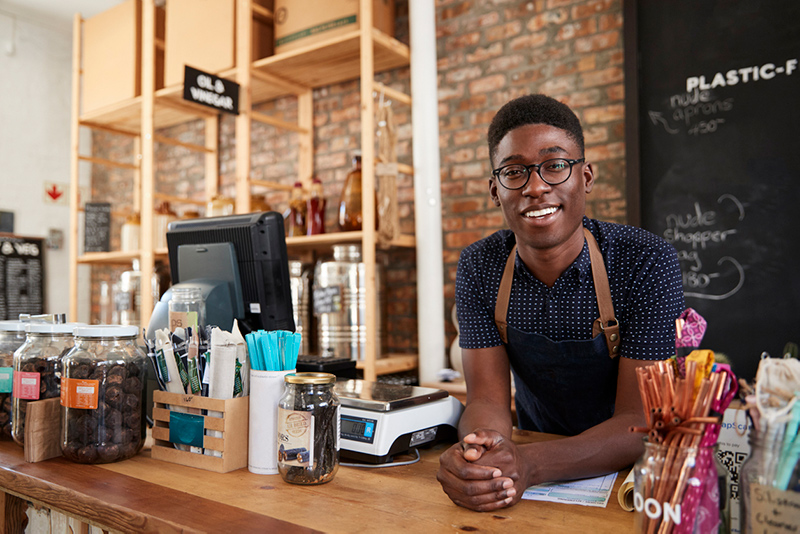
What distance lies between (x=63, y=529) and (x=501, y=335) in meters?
1.04

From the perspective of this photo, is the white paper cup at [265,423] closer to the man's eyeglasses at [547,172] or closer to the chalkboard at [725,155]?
the man's eyeglasses at [547,172]

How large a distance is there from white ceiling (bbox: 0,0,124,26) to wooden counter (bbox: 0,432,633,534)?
381cm

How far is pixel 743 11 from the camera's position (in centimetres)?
211

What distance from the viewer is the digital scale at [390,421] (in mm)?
1158

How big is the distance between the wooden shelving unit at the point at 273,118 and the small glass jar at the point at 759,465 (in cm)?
196

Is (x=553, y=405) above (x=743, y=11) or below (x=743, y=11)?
below

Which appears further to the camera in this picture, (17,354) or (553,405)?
(553,405)

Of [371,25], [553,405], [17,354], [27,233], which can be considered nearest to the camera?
[17,354]

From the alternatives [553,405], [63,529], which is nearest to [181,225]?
[63,529]

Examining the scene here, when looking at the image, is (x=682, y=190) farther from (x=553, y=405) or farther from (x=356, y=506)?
(x=356, y=506)

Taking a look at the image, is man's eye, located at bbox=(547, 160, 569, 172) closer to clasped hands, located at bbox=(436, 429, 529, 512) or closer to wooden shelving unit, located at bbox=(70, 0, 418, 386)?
clasped hands, located at bbox=(436, 429, 529, 512)

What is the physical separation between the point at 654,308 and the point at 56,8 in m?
4.56

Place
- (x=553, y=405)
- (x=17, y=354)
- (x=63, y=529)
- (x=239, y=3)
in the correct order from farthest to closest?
(x=239, y=3) → (x=553, y=405) → (x=17, y=354) → (x=63, y=529)

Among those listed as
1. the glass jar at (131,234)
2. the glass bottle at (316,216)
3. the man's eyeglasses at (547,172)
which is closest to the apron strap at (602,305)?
the man's eyeglasses at (547,172)
